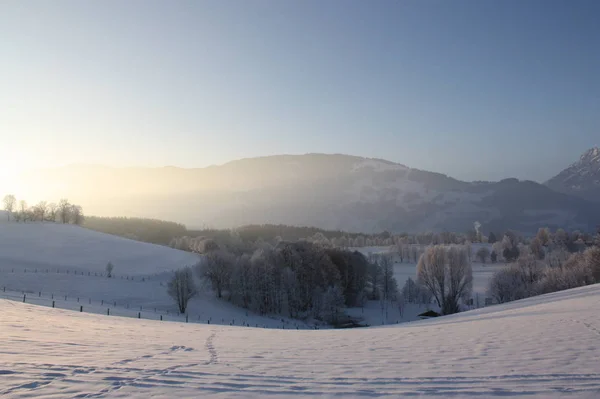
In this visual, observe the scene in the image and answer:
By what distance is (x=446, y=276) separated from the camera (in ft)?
219

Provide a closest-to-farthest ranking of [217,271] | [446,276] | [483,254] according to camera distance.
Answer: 1. [446,276]
2. [217,271]
3. [483,254]

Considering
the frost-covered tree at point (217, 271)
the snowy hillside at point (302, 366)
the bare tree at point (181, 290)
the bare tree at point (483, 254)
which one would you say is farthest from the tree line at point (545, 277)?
the bare tree at point (181, 290)

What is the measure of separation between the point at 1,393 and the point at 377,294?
283 feet

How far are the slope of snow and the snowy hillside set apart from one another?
2455 inches

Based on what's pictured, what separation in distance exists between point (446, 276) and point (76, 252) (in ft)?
221

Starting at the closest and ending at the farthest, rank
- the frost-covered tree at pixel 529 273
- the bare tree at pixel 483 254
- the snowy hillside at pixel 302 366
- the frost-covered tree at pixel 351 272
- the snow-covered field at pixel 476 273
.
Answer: the snowy hillside at pixel 302 366, the frost-covered tree at pixel 529 273, the frost-covered tree at pixel 351 272, the snow-covered field at pixel 476 273, the bare tree at pixel 483 254

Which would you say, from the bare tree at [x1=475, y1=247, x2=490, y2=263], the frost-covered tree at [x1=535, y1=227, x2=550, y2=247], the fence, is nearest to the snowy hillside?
the fence

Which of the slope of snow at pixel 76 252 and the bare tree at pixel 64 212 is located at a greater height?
the bare tree at pixel 64 212

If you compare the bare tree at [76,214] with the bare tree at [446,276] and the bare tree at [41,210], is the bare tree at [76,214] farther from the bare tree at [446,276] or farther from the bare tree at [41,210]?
the bare tree at [446,276]

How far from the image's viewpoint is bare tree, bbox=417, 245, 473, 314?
6397cm

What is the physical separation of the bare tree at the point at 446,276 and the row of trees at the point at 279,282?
48.8 feet

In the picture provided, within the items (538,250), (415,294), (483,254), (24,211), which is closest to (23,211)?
(24,211)

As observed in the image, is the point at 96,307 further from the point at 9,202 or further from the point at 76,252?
the point at 9,202

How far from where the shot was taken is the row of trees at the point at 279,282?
62.7m
